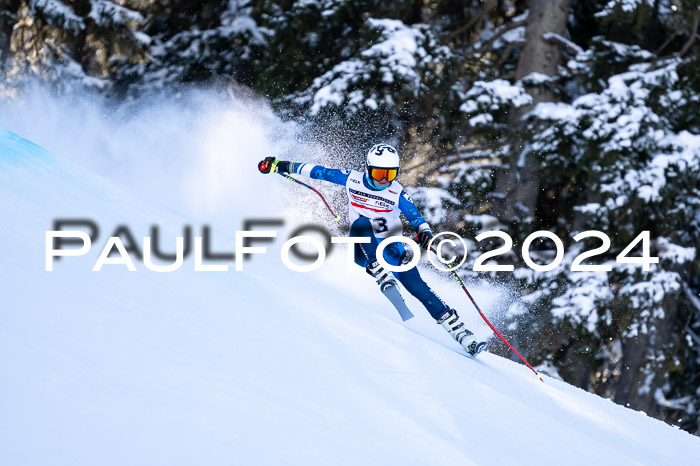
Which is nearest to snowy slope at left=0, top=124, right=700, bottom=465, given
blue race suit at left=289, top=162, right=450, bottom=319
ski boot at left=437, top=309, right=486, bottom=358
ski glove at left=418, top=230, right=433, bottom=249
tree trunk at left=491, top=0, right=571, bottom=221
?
ski boot at left=437, top=309, right=486, bottom=358

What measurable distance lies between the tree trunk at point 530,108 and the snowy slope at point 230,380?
5.94m

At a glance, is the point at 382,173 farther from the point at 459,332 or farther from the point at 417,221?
the point at 459,332

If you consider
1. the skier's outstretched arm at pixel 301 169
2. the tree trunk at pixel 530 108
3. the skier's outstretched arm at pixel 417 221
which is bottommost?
the skier's outstretched arm at pixel 417 221

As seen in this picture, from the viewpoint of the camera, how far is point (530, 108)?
40.8ft

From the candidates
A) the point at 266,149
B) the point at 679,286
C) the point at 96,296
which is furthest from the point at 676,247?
the point at 96,296

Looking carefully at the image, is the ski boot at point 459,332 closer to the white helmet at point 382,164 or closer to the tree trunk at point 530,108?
the white helmet at point 382,164

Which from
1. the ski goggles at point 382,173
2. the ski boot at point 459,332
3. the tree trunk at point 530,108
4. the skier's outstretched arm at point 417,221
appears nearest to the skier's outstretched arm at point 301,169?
the ski goggles at point 382,173

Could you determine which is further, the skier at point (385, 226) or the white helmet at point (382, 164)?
the skier at point (385, 226)

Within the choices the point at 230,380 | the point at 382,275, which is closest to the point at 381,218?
the point at 382,275

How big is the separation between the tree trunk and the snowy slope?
5.94 meters

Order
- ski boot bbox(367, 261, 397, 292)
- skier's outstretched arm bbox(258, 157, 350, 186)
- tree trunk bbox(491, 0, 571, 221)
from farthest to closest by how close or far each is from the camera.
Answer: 1. tree trunk bbox(491, 0, 571, 221)
2. skier's outstretched arm bbox(258, 157, 350, 186)
3. ski boot bbox(367, 261, 397, 292)

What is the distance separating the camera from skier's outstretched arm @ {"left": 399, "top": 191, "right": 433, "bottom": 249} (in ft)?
20.2

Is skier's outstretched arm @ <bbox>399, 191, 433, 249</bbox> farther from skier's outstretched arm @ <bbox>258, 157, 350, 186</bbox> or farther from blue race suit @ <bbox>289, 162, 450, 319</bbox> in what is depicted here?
skier's outstretched arm @ <bbox>258, 157, 350, 186</bbox>

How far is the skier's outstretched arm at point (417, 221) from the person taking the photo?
6172mm
